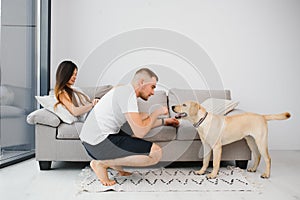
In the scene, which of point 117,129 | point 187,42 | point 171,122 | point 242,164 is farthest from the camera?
point 187,42

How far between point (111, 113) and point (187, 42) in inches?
74.6

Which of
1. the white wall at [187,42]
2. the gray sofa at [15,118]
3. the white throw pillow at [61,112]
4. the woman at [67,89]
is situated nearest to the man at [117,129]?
the woman at [67,89]

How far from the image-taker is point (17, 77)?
3361mm

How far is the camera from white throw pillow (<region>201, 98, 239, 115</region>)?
10.8 ft

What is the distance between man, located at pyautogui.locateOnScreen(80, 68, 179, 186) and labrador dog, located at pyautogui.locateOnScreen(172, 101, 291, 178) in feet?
1.42

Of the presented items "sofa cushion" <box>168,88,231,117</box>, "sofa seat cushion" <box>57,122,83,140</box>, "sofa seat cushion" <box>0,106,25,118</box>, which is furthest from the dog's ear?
"sofa seat cushion" <box>0,106,25,118</box>

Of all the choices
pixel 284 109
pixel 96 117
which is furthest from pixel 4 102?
pixel 284 109

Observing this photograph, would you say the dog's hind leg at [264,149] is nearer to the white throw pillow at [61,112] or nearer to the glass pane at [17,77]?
the white throw pillow at [61,112]

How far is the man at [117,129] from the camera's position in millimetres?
2408

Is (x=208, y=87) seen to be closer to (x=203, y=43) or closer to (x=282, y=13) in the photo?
(x=203, y=43)

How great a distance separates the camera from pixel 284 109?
4.10 m

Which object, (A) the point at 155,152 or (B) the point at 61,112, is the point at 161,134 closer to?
(A) the point at 155,152

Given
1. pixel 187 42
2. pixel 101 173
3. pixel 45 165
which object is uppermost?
pixel 187 42

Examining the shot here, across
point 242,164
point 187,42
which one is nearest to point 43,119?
point 242,164
